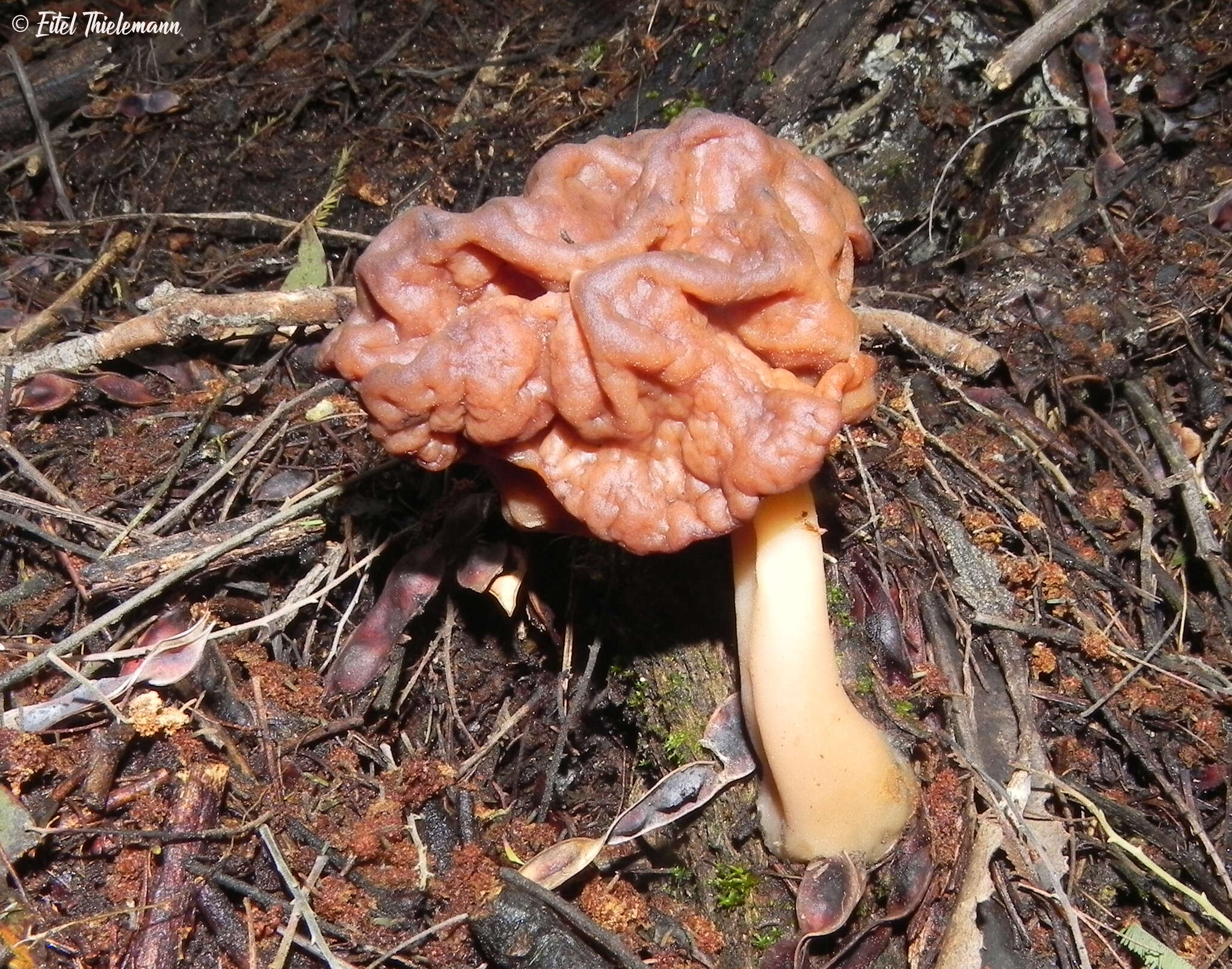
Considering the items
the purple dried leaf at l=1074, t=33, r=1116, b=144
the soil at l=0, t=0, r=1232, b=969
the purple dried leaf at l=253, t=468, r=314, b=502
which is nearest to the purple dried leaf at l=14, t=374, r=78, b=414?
the soil at l=0, t=0, r=1232, b=969

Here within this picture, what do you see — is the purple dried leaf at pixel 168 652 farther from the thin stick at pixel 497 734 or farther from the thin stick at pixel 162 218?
the thin stick at pixel 162 218

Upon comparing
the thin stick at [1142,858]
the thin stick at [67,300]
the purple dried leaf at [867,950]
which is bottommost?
the purple dried leaf at [867,950]

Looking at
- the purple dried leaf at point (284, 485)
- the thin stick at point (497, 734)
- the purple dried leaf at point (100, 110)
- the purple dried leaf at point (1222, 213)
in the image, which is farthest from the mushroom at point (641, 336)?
the purple dried leaf at point (100, 110)

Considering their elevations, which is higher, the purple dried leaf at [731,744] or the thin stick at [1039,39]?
the thin stick at [1039,39]

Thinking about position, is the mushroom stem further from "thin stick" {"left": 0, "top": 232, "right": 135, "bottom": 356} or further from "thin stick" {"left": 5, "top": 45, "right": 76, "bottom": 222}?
"thin stick" {"left": 5, "top": 45, "right": 76, "bottom": 222}

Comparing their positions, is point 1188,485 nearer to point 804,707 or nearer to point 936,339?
point 936,339

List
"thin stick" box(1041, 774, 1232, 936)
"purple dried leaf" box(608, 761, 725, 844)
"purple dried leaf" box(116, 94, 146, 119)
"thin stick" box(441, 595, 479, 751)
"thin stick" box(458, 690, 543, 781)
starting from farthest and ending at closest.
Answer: "purple dried leaf" box(116, 94, 146, 119) → "thin stick" box(441, 595, 479, 751) → "thin stick" box(458, 690, 543, 781) → "purple dried leaf" box(608, 761, 725, 844) → "thin stick" box(1041, 774, 1232, 936)
